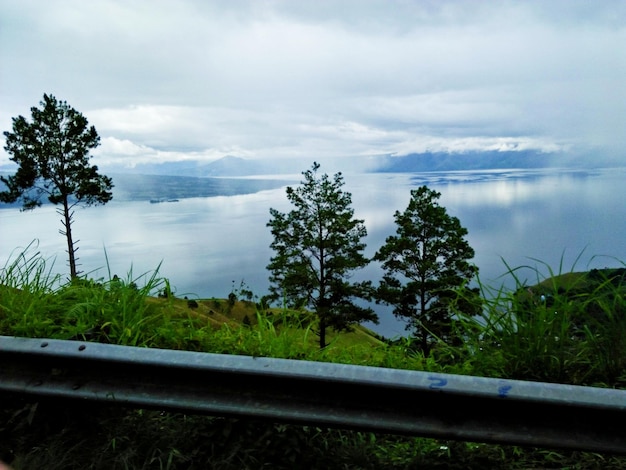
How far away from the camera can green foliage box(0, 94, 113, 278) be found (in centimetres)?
4350

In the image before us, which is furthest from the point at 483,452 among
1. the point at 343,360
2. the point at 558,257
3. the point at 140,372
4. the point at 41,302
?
the point at 41,302

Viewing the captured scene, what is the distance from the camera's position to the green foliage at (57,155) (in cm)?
4350

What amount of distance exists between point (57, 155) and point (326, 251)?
23257mm

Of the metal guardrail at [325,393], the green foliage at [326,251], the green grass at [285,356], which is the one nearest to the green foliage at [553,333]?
the green grass at [285,356]

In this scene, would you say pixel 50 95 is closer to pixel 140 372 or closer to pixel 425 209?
pixel 425 209

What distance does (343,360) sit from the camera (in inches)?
126

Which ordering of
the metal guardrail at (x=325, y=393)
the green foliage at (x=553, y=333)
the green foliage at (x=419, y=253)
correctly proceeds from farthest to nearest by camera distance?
the green foliage at (x=419, y=253) → the green foliage at (x=553, y=333) → the metal guardrail at (x=325, y=393)

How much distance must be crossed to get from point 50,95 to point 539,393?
4906 centimetres

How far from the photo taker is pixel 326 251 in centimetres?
4278

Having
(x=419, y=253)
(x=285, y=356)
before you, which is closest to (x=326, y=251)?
(x=419, y=253)

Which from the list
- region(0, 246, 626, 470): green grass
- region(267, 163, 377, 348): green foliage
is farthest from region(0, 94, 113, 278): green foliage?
region(0, 246, 626, 470): green grass

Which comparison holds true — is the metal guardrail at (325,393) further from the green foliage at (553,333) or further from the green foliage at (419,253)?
the green foliage at (419,253)

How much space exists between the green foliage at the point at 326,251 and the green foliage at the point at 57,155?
14.9 meters

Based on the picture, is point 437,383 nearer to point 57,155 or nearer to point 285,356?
point 285,356
